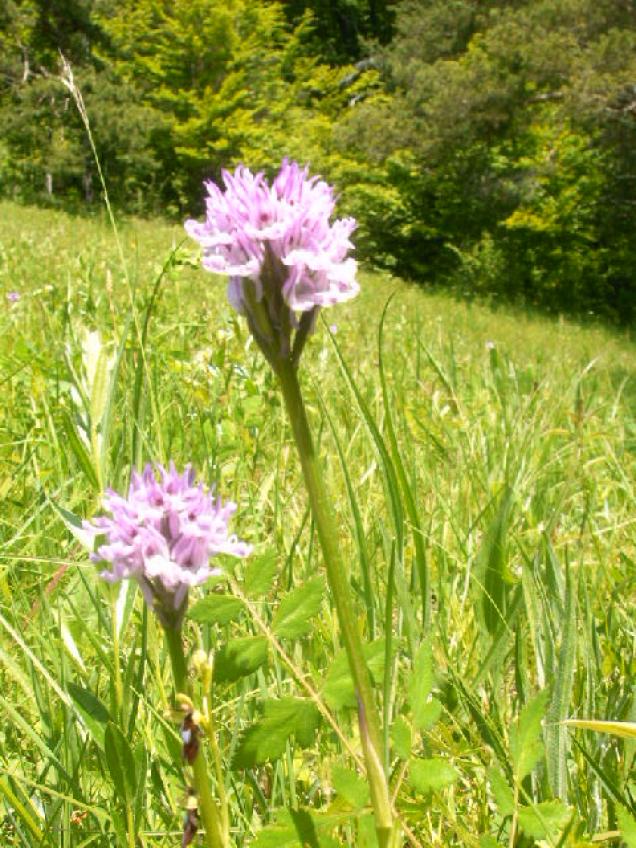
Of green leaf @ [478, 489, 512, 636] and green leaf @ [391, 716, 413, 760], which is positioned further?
green leaf @ [478, 489, 512, 636]

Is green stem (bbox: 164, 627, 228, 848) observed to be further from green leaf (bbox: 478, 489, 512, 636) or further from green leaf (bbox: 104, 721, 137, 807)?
green leaf (bbox: 478, 489, 512, 636)

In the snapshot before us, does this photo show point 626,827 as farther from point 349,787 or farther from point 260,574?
point 260,574

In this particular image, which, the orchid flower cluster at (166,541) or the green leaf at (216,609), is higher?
the orchid flower cluster at (166,541)

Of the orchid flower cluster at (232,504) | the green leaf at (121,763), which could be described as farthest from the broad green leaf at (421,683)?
the green leaf at (121,763)

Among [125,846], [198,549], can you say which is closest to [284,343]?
[198,549]

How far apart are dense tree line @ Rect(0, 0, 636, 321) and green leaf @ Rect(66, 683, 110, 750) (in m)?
18.0

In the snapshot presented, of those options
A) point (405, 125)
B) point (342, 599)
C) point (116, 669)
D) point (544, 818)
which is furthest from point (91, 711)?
point (405, 125)

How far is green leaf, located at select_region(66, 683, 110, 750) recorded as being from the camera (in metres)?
0.66

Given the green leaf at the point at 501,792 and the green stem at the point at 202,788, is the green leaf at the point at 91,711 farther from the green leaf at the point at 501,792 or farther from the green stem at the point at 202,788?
the green leaf at the point at 501,792

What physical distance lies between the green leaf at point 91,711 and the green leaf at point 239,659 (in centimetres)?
10

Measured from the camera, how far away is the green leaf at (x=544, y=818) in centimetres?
67

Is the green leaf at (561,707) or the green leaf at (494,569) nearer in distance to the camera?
the green leaf at (561,707)

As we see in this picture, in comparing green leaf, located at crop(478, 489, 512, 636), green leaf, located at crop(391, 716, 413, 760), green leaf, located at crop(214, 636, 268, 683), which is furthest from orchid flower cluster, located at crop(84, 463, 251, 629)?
green leaf, located at crop(478, 489, 512, 636)

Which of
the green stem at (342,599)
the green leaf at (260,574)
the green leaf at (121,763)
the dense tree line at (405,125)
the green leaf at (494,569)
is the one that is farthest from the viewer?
the dense tree line at (405,125)
